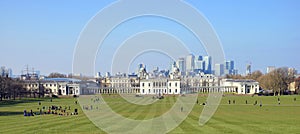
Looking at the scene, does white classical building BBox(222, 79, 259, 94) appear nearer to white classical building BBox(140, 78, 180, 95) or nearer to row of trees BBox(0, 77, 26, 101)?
white classical building BBox(140, 78, 180, 95)

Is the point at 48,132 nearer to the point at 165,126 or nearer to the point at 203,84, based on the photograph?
the point at 165,126

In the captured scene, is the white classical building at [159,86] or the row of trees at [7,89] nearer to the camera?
the row of trees at [7,89]

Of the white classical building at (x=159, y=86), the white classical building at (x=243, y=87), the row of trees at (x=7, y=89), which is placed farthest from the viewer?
the white classical building at (x=159, y=86)

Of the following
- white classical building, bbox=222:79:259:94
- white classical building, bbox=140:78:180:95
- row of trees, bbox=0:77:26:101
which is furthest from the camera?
white classical building, bbox=140:78:180:95

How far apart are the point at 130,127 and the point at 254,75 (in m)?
172

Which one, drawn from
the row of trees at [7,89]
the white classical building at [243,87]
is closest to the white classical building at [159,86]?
the white classical building at [243,87]

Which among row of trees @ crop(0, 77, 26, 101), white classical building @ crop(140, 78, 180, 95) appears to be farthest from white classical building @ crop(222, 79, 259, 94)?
row of trees @ crop(0, 77, 26, 101)

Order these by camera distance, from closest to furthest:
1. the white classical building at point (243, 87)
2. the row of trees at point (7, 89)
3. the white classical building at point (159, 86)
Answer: the row of trees at point (7, 89), the white classical building at point (243, 87), the white classical building at point (159, 86)

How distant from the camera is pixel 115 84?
166 meters

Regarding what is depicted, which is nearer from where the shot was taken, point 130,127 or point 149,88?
point 130,127

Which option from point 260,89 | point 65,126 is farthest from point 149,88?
point 65,126

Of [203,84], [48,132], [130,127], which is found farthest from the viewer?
[203,84]

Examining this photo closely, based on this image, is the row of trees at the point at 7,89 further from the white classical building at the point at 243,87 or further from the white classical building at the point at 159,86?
the white classical building at the point at 243,87

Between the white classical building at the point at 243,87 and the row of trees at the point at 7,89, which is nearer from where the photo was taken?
the row of trees at the point at 7,89
